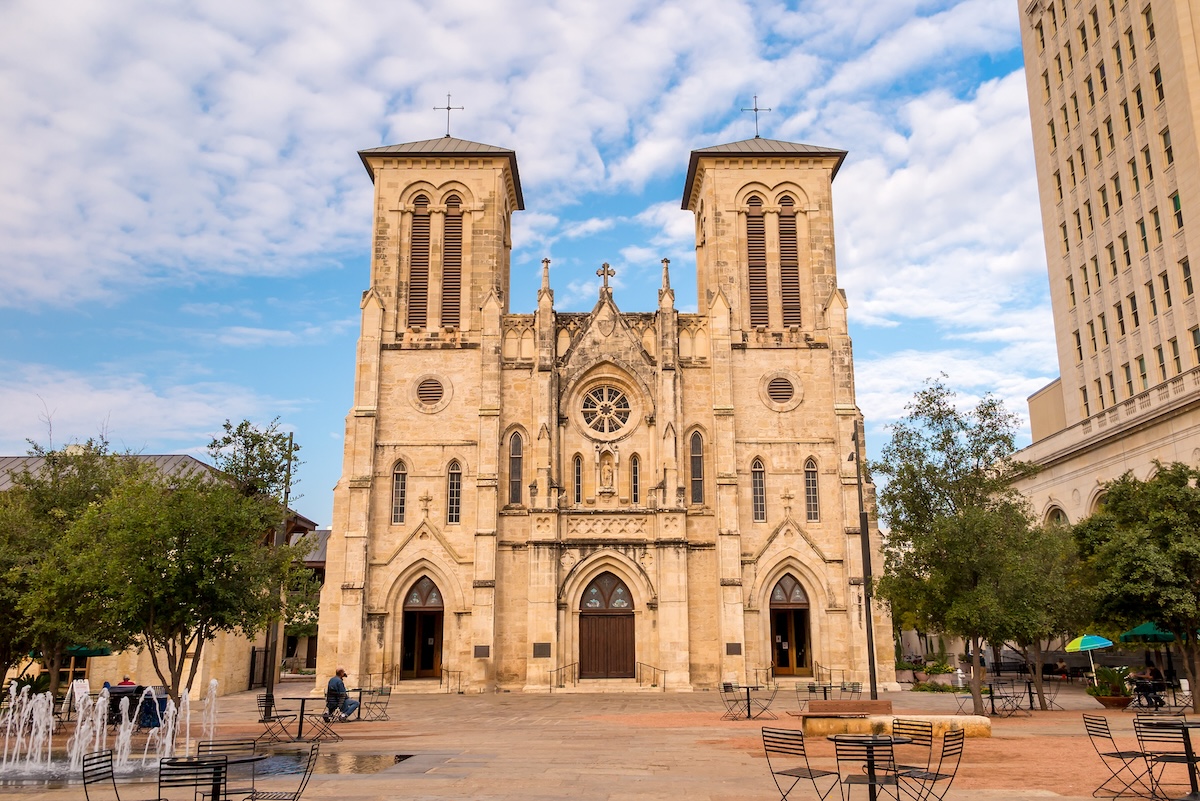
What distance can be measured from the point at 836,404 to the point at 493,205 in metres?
16.9

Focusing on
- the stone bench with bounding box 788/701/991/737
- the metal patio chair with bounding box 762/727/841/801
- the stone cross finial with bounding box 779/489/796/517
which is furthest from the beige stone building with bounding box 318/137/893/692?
the metal patio chair with bounding box 762/727/841/801

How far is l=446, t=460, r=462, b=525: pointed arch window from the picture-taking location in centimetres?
3719

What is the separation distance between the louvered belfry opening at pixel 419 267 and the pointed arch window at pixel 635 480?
1061 centimetres

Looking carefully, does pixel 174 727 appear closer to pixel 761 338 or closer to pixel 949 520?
pixel 949 520

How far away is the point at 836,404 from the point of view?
38250mm

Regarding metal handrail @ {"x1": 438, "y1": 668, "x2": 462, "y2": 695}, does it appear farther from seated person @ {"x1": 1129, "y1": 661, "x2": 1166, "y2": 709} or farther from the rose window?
seated person @ {"x1": 1129, "y1": 661, "x2": 1166, "y2": 709}

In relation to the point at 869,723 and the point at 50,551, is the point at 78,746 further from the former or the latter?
the point at 869,723

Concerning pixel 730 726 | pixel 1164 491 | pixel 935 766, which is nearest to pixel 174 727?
pixel 730 726

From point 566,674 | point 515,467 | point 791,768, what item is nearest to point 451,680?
point 566,674

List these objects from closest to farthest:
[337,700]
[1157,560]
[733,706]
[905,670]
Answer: [337,700] < [1157,560] < [733,706] < [905,670]

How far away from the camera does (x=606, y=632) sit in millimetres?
36312

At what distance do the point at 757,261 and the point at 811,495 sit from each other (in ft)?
34.6

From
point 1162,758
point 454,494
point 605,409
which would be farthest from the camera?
point 605,409

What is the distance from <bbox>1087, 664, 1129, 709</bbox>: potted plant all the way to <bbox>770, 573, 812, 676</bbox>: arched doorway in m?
11.4
